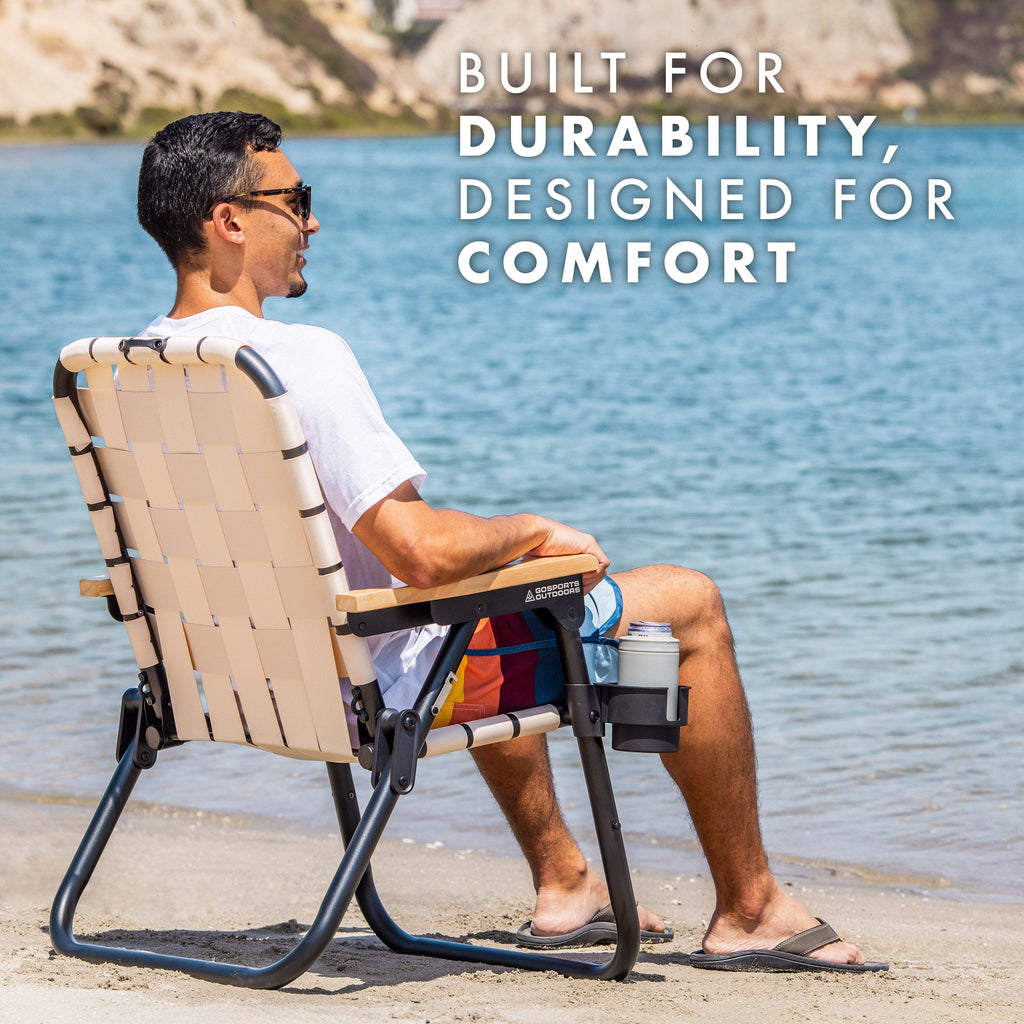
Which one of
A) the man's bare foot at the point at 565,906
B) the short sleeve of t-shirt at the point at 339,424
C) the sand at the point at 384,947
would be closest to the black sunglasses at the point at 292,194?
the short sleeve of t-shirt at the point at 339,424

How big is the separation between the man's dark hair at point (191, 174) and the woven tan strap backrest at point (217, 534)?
212mm

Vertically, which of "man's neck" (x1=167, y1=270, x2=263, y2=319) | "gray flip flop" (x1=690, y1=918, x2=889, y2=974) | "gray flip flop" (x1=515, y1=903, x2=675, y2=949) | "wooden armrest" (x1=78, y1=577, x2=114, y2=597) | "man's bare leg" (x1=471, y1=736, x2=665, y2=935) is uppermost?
"man's neck" (x1=167, y1=270, x2=263, y2=319)

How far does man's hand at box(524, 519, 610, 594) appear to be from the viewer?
2770 millimetres

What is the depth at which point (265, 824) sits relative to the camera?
4344mm

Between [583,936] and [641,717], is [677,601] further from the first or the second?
[583,936]

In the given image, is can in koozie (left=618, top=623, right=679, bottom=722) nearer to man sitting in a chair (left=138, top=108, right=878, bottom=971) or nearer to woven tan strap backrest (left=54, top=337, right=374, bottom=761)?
man sitting in a chair (left=138, top=108, right=878, bottom=971)

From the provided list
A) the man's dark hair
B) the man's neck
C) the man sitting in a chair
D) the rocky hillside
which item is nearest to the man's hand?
the man sitting in a chair

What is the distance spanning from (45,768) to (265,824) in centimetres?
76

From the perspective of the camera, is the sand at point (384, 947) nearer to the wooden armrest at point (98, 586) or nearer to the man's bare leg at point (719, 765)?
the man's bare leg at point (719, 765)

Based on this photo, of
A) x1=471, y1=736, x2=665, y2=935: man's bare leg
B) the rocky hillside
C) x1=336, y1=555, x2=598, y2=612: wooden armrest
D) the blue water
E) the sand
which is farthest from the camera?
the rocky hillside

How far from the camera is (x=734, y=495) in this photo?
9.49 metres

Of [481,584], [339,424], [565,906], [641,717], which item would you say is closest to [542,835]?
[565,906]

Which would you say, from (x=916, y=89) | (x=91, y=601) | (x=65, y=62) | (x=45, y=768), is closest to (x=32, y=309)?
(x=91, y=601)

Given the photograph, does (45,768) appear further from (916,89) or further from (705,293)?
(916,89)
